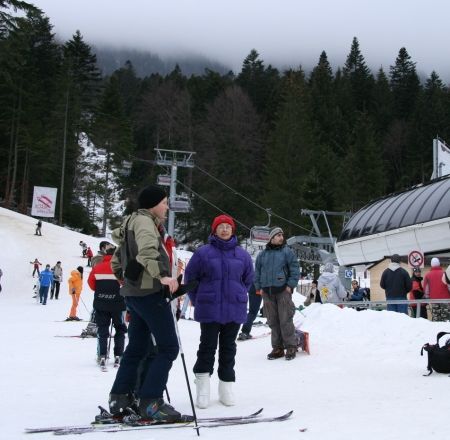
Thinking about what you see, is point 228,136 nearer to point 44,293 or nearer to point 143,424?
point 44,293

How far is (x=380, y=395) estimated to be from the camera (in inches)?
226

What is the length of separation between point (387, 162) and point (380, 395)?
6477 cm

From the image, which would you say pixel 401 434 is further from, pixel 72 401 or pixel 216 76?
pixel 216 76

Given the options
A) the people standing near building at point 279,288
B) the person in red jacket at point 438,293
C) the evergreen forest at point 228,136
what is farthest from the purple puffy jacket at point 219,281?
the evergreen forest at point 228,136

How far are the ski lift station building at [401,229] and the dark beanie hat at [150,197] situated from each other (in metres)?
14.5

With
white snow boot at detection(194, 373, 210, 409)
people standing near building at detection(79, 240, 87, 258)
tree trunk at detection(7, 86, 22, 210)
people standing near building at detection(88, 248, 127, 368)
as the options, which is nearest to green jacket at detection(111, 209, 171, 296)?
white snow boot at detection(194, 373, 210, 409)

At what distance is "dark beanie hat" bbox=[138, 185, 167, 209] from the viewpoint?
4762 mm

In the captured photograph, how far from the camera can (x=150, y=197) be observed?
4773 millimetres

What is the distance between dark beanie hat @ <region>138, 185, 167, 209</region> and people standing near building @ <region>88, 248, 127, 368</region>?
337 centimetres

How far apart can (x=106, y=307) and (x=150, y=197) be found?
3614mm

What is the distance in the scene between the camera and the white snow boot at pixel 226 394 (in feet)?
17.9

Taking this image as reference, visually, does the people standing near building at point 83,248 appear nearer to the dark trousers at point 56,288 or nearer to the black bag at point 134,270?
the dark trousers at point 56,288

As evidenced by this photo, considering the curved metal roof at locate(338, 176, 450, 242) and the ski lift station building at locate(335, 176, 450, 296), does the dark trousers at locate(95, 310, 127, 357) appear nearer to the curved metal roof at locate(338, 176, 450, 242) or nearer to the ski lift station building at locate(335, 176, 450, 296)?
the ski lift station building at locate(335, 176, 450, 296)

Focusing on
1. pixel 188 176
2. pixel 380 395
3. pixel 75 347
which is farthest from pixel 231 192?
pixel 380 395
